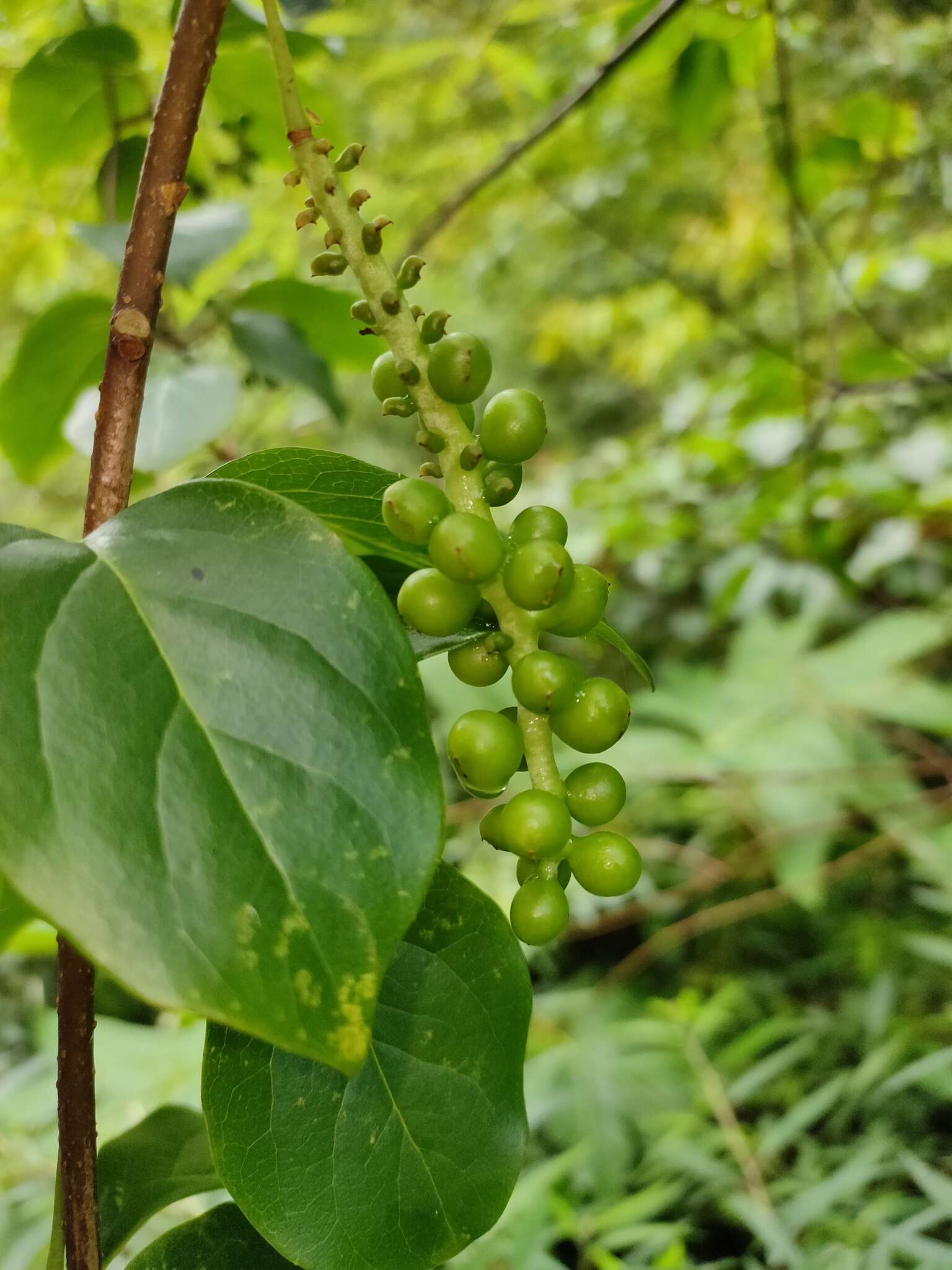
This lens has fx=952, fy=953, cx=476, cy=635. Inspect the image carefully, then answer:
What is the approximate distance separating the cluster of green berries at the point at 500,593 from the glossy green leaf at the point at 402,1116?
66mm

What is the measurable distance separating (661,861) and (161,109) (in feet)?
5.64

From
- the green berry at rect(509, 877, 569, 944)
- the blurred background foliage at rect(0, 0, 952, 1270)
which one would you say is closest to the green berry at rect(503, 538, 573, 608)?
the green berry at rect(509, 877, 569, 944)

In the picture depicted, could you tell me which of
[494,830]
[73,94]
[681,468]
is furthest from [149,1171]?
[681,468]

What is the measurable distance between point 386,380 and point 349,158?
0.30 feet

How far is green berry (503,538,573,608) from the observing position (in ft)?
1.14

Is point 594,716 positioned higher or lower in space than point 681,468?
lower

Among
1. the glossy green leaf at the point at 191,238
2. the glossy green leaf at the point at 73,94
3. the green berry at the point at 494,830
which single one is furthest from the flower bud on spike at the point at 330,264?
the glossy green leaf at the point at 73,94

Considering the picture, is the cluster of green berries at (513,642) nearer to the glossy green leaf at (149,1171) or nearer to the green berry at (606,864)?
the green berry at (606,864)

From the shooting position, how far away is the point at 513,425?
366 millimetres

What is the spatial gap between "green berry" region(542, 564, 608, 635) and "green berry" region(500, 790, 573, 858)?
0.07 metres

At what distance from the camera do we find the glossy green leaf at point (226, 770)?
26 cm

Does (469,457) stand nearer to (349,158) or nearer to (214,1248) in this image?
(349,158)

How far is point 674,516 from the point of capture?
1.76 m

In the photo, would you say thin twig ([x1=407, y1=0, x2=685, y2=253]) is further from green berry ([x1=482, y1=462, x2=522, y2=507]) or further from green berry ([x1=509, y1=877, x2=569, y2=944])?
green berry ([x1=509, y1=877, x2=569, y2=944])
